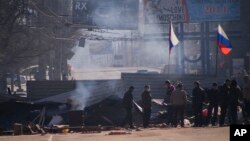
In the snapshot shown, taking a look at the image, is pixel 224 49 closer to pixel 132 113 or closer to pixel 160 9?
pixel 132 113

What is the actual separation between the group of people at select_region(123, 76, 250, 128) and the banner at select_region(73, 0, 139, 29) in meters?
22.6

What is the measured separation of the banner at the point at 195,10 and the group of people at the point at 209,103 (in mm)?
20426

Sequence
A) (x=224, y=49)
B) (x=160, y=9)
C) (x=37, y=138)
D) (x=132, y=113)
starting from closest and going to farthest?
(x=37, y=138)
(x=132, y=113)
(x=224, y=49)
(x=160, y=9)

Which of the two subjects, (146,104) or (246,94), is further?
(146,104)

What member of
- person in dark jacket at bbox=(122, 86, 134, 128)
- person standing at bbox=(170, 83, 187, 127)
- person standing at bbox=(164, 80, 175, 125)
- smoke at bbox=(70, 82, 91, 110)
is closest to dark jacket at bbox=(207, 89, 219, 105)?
person standing at bbox=(170, 83, 187, 127)

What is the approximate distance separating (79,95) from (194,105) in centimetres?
659

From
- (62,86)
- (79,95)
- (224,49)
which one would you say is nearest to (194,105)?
(224,49)

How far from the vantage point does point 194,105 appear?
20.4 m

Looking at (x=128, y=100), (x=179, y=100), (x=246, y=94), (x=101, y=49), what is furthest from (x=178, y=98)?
(x=101, y=49)

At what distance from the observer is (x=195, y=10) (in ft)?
136

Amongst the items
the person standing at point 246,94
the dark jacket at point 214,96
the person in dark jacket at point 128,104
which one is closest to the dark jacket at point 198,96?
the dark jacket at point 214,96

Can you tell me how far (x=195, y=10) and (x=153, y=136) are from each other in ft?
83.4

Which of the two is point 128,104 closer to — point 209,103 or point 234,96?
point 209,103

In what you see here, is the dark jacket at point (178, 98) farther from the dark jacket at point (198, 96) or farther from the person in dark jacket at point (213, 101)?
the person in dark jacket at point (213, 101)
